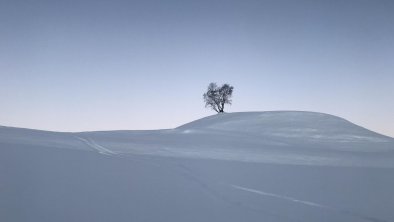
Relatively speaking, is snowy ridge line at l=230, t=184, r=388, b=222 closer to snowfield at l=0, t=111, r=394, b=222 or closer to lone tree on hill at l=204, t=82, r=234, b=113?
snowfield at l=0, t=111, r=394, b=222

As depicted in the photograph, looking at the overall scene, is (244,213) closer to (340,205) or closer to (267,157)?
(340,205)

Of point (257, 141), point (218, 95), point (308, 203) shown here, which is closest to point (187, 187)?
point (308, 203)

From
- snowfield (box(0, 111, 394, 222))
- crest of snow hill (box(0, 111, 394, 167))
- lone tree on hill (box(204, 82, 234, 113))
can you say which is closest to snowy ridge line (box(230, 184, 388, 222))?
snowfield (box(0, 111, 394, 222))

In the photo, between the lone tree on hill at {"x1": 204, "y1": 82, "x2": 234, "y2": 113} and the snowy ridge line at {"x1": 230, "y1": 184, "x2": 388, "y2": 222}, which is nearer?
the snowy ridge line at {"x1": 230, "y1": 184, "x2": 388, "y2": 222}

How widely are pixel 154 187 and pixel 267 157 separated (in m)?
6.17

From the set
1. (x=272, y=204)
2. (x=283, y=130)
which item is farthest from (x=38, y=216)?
(x=283, y=130)

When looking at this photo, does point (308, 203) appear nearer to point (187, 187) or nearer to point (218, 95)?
point (187, 187)

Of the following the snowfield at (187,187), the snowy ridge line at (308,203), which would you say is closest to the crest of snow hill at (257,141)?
the snowfield at (187,187)

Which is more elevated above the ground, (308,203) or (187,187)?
(187,187)

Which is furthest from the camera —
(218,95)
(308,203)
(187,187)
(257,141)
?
(218,95)

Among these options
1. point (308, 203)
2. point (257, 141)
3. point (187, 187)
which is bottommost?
point (308, 203)

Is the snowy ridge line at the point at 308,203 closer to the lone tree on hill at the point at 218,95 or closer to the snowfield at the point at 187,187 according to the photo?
the snowfield at the point at 187,187

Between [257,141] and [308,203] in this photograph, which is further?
[257,141]

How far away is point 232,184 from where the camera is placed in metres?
7.05
